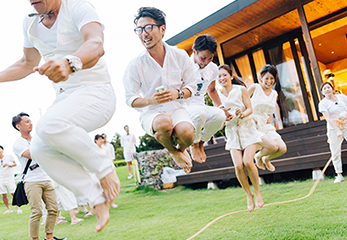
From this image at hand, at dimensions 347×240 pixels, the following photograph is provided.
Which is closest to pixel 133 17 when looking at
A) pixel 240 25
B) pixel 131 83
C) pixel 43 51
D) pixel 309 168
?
pixel 131 83

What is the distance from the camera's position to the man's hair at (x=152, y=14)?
10.4ft

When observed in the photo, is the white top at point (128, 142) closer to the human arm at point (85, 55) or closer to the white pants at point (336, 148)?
the white pants at point (336, 148)

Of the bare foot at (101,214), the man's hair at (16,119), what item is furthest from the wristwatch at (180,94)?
the man's hair at (16,119)

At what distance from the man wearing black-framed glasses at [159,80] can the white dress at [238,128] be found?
1578mm

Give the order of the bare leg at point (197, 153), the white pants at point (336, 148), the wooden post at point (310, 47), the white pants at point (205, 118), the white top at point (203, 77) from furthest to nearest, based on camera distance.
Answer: the wooden post at point (310, 47), the white pants at point (336, 148), the bare leg at point (197, 153), the white top at point (203, 77), the white pants at point (205, 118)

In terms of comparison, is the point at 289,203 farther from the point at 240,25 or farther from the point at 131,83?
the point at 240,25

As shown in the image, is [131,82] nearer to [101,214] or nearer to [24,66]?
[24,66]

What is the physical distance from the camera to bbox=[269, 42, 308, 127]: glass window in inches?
421

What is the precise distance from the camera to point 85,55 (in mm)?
1769

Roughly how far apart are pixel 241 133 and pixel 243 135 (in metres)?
0.05

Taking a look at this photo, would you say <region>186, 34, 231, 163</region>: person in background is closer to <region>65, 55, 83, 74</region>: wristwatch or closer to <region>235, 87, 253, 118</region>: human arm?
<region>235, 87, 253, 118</region>: human arm

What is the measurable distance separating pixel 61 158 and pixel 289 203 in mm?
4857

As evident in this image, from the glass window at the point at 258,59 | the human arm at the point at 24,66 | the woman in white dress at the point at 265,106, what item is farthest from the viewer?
the glass window at the point at 258,59

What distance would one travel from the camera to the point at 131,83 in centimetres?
339
